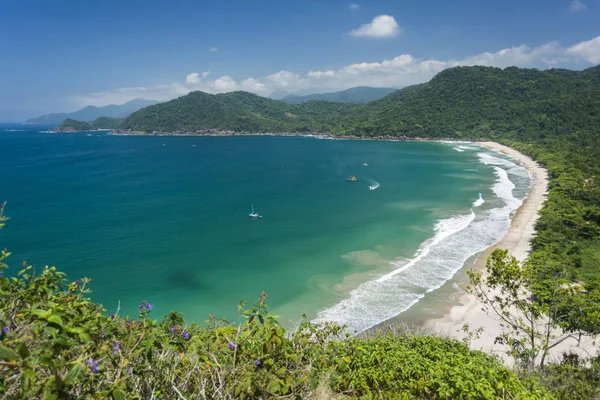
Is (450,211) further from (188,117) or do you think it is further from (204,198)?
(188,117)

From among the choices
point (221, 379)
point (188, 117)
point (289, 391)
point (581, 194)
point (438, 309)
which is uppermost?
point (188, 117)

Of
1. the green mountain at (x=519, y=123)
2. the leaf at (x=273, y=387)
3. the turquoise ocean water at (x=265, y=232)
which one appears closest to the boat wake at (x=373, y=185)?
the turquoise ocean water at (x=265, y=232)

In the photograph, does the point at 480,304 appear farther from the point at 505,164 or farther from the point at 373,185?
the point at 505,164

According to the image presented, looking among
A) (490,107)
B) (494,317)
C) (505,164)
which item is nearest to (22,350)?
(494,317)

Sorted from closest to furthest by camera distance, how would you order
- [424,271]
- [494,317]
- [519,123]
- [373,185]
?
[494,317] → [424,271] → [373,185] → [519,123]

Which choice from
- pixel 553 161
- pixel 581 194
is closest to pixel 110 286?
pixel 581 194

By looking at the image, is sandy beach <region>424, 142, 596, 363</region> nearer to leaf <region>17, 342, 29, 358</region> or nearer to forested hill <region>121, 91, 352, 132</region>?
leaf <region>17, 342, 29, 358</region>

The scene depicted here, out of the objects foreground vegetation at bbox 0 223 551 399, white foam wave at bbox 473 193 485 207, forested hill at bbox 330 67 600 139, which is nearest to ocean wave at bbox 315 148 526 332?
white foam wave at bbox 473 193 485 207
